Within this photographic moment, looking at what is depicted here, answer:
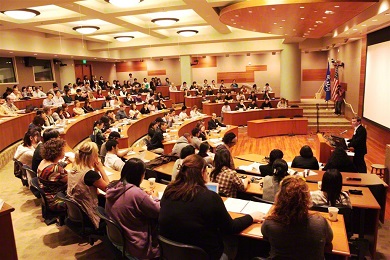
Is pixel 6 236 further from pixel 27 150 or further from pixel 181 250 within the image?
pixel 27 150

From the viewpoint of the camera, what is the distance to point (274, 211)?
2.29m

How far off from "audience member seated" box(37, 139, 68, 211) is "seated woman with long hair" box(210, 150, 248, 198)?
187cm

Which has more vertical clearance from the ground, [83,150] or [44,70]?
[44,70]


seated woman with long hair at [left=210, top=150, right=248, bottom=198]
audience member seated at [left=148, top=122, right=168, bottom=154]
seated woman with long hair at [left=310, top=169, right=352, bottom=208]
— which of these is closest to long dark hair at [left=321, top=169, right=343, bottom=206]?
seated woman with long hair at [left=310, top=169, right=352, bottom=208]

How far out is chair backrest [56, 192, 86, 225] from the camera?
3240mm

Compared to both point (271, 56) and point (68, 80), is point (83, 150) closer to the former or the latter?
point (68, 80)

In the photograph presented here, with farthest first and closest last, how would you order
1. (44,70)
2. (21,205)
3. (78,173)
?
(44,70) < (21,205) < (78,173)

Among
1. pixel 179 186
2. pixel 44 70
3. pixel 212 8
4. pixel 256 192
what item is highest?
pixel 212 8

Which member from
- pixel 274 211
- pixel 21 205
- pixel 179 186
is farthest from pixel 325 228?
pixel 21 205

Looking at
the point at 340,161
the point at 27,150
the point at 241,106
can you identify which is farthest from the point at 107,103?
the point at 340,161

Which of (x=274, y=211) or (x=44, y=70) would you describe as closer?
(x=274, y=211)

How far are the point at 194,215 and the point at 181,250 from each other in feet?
0.92

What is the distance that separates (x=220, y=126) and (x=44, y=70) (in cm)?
1089

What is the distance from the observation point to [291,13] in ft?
22.7
